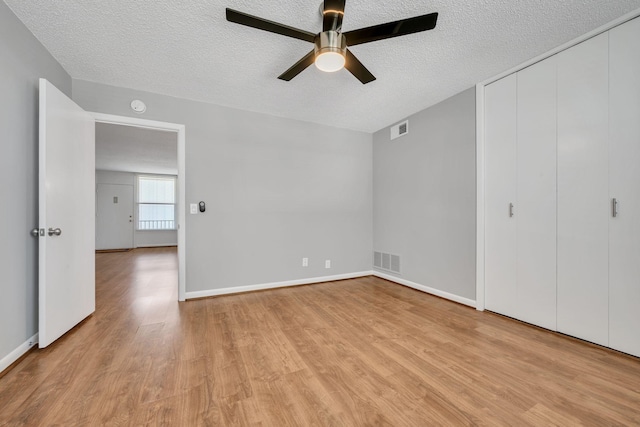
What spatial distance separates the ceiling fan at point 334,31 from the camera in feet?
4.92

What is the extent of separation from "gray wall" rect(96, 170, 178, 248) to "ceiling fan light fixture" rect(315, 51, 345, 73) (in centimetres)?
864

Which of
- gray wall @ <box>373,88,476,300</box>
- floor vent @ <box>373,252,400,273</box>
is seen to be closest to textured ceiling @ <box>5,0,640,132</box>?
gray wall @ <box>373,88,476,300</box>

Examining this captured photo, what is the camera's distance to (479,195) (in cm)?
275

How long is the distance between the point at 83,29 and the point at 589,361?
175 inches

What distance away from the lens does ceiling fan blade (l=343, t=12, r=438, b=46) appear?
4.95ft

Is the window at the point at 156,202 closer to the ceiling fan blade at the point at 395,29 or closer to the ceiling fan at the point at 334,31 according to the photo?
the ceiling fan at the point at 334,31

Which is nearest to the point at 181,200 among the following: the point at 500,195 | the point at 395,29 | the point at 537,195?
the point at 395,29

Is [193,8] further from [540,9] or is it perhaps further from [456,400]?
[456,400]

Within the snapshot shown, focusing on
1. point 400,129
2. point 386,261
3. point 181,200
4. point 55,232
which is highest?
point 400,129

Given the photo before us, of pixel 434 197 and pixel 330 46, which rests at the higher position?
pixel 330 46

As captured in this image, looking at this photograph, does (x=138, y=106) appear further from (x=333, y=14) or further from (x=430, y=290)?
(x=430, y=290)

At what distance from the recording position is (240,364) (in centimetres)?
173

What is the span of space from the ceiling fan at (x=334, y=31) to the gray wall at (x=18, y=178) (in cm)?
165

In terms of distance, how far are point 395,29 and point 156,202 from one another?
30.0 feet
